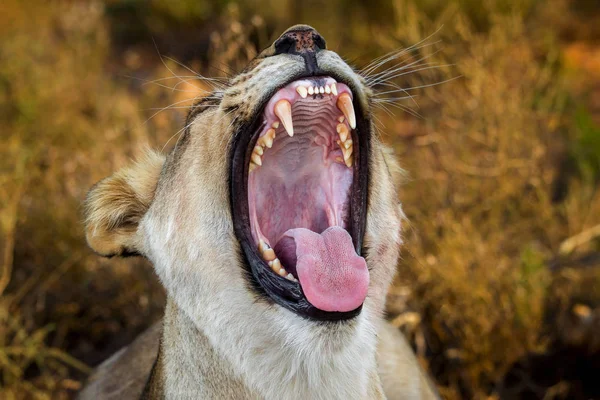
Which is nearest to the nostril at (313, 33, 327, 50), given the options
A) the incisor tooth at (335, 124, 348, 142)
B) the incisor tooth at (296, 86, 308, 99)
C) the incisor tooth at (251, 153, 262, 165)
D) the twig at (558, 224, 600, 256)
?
the incisor tooth at (296, 86, 308, 99)

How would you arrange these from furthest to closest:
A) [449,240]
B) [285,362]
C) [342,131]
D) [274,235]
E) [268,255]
A: [449,240]
[274,235]
[342,131]
[268,255]
[285,362]

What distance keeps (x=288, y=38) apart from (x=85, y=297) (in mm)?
3023

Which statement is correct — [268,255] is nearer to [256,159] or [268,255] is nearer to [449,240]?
[256,159]

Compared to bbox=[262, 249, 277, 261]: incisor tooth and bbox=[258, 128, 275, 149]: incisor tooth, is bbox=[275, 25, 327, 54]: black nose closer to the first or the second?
bbox=[258, 128, 275, 149]: incisor tooth

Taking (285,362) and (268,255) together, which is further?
(268,255)

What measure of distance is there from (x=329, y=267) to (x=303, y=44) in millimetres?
659

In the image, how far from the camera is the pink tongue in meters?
2.34

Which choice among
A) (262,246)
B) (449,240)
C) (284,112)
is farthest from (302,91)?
(449,240)

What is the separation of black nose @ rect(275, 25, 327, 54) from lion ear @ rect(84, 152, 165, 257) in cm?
74

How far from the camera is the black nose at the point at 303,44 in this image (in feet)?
7.73

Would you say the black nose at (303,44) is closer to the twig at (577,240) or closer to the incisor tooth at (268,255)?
the incisor tooth at (268,255)

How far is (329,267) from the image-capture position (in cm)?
240

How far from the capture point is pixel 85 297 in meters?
4.91

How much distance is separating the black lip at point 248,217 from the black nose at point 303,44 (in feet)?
0.13
